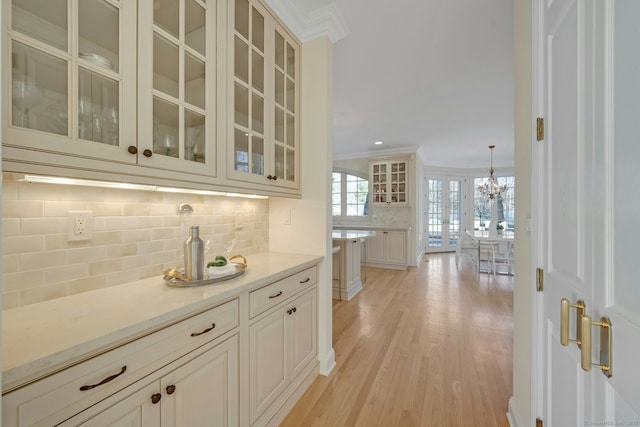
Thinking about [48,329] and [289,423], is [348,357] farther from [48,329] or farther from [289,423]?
[48,329]

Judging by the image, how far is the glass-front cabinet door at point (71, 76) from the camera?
0.77m

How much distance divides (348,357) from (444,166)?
23.0ft

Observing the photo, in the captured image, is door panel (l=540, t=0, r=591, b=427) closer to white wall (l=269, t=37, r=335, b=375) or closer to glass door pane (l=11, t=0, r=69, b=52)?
white wall (l=269, t=37, r=335, b=375)

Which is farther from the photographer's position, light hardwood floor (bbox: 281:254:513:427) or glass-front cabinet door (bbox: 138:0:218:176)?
light hardwood floor (bbox: 281:254:513:427)

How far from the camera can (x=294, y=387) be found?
1.70 meters

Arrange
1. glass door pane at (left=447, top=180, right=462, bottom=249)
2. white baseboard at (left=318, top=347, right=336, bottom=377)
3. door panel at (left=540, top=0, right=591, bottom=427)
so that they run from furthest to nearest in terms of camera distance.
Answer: glass door pane at (left=447, top=180, right=462, bottom=249)
white baseboard at (left=318, top=347, right=336, bottom=377)
door panel at (left=540, top=0, right=591, bottom=427)

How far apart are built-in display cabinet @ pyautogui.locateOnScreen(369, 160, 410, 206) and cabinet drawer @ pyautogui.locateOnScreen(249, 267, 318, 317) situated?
439cm

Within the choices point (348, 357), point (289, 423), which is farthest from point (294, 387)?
point (348, 357)

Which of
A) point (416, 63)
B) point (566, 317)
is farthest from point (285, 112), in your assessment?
point (566, 317)

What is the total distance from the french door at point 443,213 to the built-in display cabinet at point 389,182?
2229 mm

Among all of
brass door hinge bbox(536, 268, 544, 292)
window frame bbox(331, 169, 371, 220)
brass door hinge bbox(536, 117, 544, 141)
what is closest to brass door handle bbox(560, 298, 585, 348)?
brass door hinge bbox(536, 268, 544, 292)

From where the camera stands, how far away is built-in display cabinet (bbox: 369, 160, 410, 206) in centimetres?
579

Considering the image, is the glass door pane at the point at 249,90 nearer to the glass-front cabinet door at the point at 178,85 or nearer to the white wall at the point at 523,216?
the glass-front cabinet door at the point at 178,85

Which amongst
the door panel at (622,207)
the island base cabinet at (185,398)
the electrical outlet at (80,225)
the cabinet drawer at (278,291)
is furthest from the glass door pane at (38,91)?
the door panel at (622,207)
